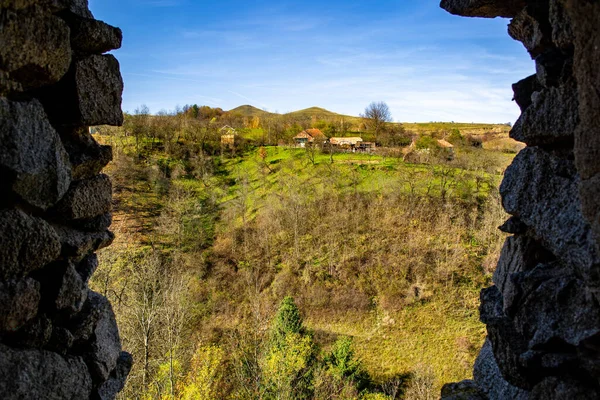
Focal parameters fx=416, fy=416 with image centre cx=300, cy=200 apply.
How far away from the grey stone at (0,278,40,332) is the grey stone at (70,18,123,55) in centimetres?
220

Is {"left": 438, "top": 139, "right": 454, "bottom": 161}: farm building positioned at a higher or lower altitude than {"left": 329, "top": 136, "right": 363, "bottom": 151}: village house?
lower

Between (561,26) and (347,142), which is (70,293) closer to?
(561,26)

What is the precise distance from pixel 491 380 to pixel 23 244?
16.3 feet

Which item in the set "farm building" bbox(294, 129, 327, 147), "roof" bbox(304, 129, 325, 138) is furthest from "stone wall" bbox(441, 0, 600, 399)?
"roof" bbox(304, 129, 325, 138)

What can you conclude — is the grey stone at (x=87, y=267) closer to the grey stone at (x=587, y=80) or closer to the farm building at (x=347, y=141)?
the grey stone at (x=587, y=80)

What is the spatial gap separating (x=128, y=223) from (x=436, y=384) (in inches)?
1279

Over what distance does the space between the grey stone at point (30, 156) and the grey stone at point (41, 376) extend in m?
1.16

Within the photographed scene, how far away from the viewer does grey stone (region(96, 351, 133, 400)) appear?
4199mm

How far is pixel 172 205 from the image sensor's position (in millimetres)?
43594

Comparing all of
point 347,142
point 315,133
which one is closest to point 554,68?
point 347,142

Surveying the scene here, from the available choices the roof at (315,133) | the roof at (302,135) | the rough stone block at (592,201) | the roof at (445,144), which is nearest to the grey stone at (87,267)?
the rough stone block at (592,201)

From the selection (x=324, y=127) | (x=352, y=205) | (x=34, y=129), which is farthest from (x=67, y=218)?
(x=324, y=127)

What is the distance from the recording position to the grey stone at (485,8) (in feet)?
14.3

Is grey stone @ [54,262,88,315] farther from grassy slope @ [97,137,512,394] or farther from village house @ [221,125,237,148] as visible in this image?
village house @ [221,125,237,148]
